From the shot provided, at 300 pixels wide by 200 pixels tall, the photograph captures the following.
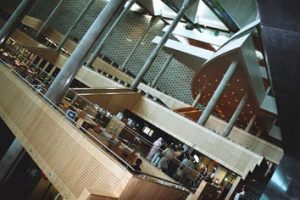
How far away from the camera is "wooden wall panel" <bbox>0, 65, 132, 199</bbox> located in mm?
9125

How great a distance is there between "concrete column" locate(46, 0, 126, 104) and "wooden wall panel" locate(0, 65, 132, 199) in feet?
5.36

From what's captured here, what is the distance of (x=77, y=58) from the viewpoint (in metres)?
16.1

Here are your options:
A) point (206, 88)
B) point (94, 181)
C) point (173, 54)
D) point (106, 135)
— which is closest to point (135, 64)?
point (173, 54)

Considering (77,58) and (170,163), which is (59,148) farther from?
(77,58)

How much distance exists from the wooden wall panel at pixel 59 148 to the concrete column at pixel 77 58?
163 centimetres

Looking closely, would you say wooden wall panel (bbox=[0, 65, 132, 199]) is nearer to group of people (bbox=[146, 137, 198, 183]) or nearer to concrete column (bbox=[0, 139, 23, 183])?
concrete column (bbox=[0, 139, 23, 183])

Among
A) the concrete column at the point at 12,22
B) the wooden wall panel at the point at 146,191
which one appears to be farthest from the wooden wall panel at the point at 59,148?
the concrete column at the point at 12,22

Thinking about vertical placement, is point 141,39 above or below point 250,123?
above

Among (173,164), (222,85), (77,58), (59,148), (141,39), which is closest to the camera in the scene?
(59,148)

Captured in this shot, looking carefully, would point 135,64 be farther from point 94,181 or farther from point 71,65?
point 94,181

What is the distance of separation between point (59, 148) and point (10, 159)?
194 inches

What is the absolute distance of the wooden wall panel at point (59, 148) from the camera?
9.12m

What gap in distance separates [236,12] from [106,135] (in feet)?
77.7

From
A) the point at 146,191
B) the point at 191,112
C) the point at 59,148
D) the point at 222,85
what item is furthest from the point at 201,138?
the point at 146,191
